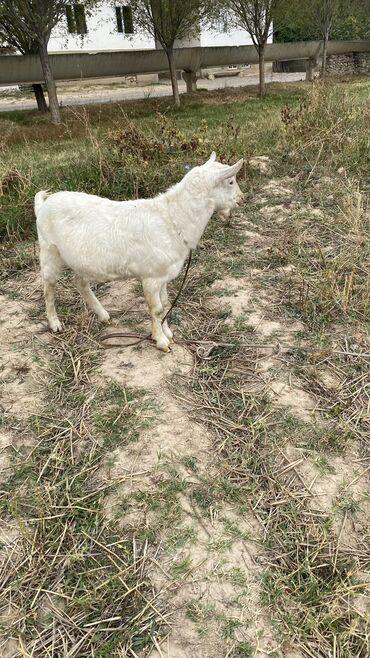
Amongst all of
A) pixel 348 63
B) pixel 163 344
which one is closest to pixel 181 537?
pixel 163 344

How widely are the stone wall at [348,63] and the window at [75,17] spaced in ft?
65.1

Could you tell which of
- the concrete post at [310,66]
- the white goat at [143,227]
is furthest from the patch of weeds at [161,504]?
the concrete post at [310,66]

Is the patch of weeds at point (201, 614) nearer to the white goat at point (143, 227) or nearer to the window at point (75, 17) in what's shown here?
the white goat at point (143, 227)

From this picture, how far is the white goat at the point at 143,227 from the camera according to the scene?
3.91 m

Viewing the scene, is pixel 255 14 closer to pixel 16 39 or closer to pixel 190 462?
pixel 16 39

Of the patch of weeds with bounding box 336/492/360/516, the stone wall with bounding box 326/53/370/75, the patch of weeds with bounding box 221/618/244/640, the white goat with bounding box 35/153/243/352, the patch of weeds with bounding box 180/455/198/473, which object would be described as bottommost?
the patch of weeds with bounding box 221/618/244/640

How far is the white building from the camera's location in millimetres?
17984

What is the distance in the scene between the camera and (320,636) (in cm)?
255

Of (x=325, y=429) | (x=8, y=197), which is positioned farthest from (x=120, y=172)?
(x=325, y=429)

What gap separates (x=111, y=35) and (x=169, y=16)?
19.4 meters

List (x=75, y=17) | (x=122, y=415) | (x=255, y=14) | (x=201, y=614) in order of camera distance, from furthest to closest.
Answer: (x=255, y=14) → (x=75, y=17) → (x=122, y=415) → (x=201, y=614)

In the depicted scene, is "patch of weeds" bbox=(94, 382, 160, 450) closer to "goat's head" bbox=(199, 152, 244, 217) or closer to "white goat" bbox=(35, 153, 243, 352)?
"white goat" bbox=(35, 153, 243, 352)

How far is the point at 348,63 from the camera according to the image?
3161 cm

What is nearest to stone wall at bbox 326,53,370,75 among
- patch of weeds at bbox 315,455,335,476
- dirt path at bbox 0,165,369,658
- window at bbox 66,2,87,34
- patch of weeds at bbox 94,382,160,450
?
window at bbox 66,2,87,34
